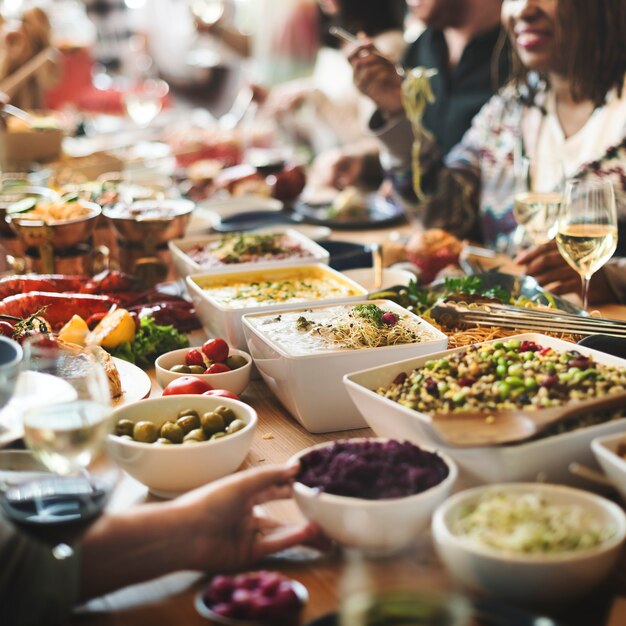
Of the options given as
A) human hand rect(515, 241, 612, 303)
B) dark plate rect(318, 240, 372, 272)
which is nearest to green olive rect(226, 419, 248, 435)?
dark plate rect(318, 240, 372, 272)

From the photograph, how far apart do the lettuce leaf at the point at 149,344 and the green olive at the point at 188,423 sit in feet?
1.92

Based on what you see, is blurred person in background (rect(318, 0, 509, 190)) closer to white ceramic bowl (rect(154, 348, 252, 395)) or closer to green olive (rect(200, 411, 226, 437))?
white ceramic bowl (rect(154, 348, 252, 395))

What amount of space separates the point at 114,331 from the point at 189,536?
3.29ft

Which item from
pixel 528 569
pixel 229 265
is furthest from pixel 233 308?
pixel 528 569

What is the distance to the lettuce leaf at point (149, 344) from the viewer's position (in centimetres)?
218

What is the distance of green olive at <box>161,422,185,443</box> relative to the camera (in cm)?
158

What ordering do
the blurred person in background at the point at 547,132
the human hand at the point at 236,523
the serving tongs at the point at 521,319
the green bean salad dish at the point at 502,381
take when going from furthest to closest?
the blurred person in background at the point at 547,132, the serving tongs at the point at 521,319, the green bean salad dish at the point at 502,381, the human hand at the point at 236,523

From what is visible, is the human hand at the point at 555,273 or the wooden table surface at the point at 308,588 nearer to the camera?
the wooden table surface at the point at 308,588

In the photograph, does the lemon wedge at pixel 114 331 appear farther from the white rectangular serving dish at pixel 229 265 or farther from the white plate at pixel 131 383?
the white rectangular serving dish at pixel 229 265

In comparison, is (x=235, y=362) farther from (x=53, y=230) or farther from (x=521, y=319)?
(x=53, y=230)

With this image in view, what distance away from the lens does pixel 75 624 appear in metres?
1.20

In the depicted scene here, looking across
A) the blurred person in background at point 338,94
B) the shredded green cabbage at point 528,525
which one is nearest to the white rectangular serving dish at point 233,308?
the shredded green cabbage at point 528,525

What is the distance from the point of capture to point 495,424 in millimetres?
1381

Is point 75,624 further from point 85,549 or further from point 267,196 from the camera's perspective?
point 267,196
